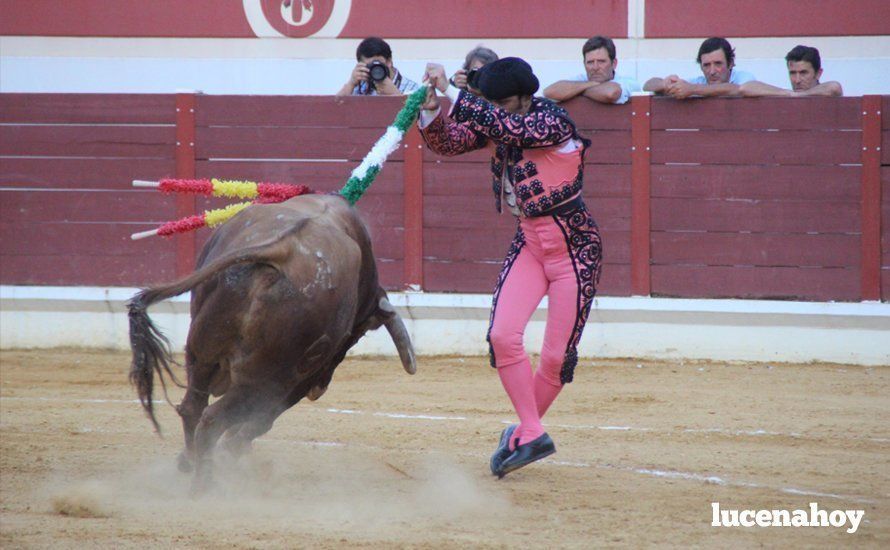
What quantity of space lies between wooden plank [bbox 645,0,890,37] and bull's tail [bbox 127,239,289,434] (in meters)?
4.95

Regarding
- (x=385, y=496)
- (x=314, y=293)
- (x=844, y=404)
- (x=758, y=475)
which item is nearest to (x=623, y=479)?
(x=758, y=475)

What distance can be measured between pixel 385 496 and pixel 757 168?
11.8 ft

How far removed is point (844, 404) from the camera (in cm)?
535

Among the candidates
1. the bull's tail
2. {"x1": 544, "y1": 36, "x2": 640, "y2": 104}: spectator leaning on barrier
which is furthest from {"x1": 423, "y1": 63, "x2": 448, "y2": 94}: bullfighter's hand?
{"x1": 544, "y1": 36, "x2": 640, "y2": 104}: spectator leaning on barrier

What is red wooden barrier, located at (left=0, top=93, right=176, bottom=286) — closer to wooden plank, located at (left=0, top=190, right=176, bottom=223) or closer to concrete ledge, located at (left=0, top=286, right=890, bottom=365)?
wooden plank, located at (left=0, top=190, right=176, bottom=223)

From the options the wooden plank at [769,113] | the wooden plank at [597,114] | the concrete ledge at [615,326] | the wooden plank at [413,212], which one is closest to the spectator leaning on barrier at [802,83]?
the wooden plank at [769,113]

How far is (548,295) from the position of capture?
397cm

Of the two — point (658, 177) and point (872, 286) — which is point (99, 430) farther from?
point (872, 286)

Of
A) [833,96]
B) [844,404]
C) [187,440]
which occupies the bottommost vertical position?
[844,404]

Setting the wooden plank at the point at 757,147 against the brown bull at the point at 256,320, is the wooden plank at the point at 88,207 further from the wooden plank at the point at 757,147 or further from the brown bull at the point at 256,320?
the brown bull at the point at 256,320

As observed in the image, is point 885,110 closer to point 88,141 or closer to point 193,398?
point 193,398

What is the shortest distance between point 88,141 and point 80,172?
0.19 metres

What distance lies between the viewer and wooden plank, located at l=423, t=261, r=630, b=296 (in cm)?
675

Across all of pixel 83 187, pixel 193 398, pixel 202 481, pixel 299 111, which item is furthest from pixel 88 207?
pixel 202 481
